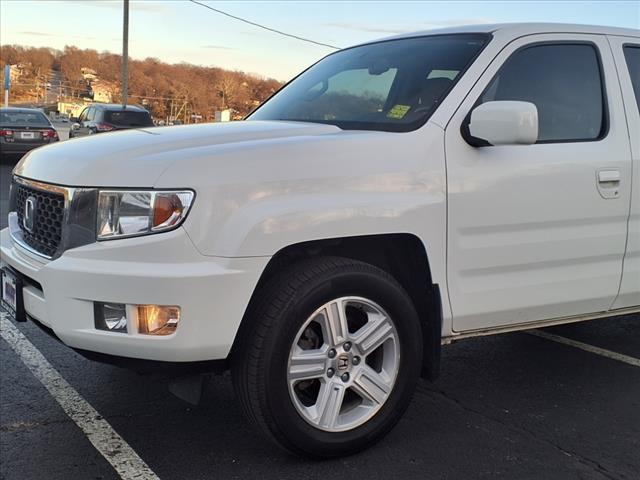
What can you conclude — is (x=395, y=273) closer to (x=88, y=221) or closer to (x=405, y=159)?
(x=405, y=159)

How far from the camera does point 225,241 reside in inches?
103

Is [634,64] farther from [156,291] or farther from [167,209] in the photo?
[156,291]

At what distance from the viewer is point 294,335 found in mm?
2779

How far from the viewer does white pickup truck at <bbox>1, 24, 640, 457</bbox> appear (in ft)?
8.63

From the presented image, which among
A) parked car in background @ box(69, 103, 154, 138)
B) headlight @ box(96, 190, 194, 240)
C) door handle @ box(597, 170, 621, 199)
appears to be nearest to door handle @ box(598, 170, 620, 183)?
door handle @ box(597, 170, 621, 199)

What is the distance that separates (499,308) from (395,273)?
0.53 meters

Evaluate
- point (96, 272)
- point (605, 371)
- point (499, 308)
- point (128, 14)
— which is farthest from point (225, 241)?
point (128, 14)

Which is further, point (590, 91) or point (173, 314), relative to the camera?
point (590, 91)

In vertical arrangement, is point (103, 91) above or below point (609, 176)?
below

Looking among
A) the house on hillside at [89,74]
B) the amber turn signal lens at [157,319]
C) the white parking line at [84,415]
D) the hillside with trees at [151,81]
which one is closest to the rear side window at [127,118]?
the hillside with trees at [151,81]

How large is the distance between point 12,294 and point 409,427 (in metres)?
1.98

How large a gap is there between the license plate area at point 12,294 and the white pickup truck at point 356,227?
0.02 metres

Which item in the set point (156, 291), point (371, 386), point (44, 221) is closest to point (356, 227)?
point (371, 386)

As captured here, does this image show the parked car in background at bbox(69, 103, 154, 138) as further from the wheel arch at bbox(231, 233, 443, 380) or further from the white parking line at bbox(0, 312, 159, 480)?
the wheel arch at bbox(231, 233, 443, 380)
